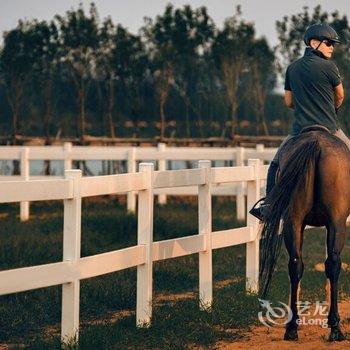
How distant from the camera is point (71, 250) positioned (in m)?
7.80

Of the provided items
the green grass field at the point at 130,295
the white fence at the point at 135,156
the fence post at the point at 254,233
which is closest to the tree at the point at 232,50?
the white fence at the point at 135,156

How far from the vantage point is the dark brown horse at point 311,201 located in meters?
Answer: 8.37

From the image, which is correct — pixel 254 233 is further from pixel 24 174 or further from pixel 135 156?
pixel 135 156

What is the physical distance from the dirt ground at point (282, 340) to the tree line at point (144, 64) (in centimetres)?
2734

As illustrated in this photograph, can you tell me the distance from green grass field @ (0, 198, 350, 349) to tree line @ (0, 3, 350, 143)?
65.0ft

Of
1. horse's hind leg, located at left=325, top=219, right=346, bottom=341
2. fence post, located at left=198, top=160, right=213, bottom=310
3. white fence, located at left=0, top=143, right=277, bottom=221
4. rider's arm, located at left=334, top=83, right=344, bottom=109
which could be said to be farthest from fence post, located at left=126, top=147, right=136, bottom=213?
horse's hind leg, located at left=325, top=219, right=346, bottom=341

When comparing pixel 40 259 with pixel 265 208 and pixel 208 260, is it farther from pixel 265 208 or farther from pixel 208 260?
pixel 265 208

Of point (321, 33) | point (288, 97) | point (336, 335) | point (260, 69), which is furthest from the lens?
point (260, 69)

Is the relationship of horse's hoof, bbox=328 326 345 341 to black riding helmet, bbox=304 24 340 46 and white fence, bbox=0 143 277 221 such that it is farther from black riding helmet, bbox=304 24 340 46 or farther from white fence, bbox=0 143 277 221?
white fence, bbox=0 143 277 221

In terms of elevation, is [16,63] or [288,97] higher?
[16,63]

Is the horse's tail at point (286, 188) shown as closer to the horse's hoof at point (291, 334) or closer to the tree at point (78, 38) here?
the horse's hoof at point (291, 334)

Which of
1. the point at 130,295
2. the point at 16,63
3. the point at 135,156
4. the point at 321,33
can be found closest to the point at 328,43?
the point at 321,33

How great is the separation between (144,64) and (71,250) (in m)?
36.1

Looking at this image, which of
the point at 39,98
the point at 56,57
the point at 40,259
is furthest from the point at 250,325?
the point at 39,98
